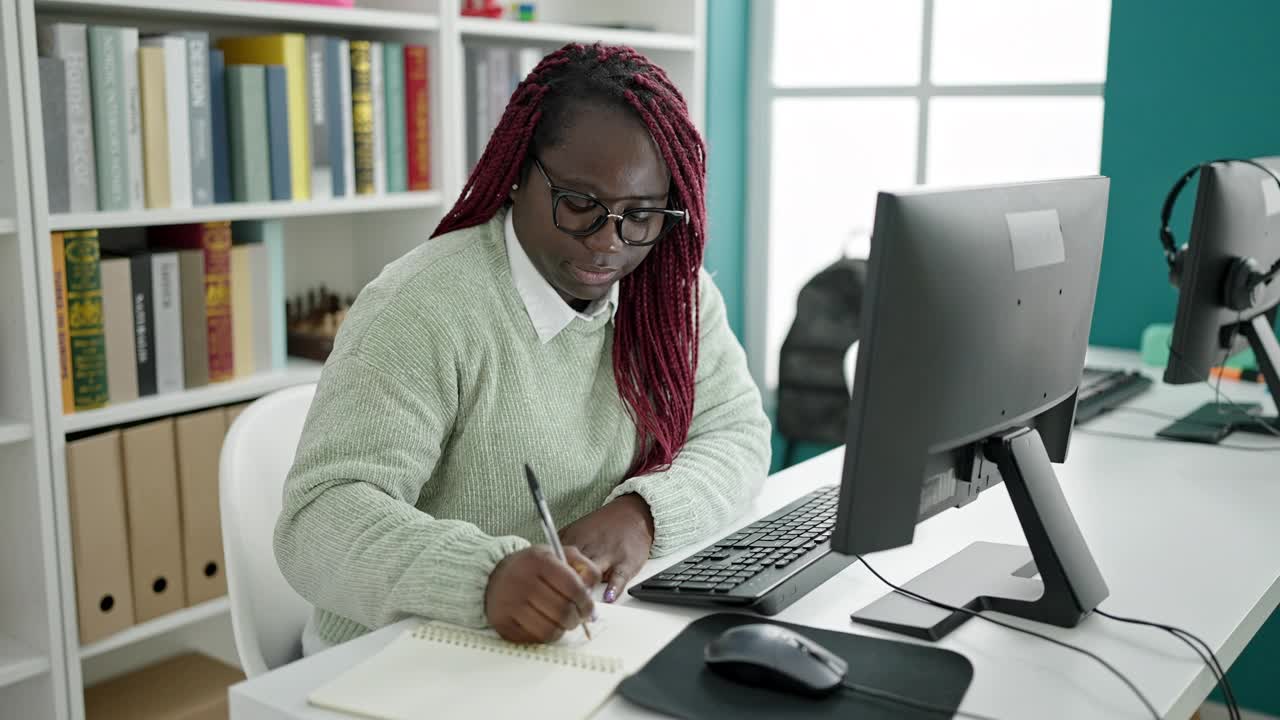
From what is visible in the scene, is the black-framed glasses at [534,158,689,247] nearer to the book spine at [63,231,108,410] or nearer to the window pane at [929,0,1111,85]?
the book spine at [63,231,108,410]

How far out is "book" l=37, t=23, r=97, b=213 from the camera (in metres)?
1.89

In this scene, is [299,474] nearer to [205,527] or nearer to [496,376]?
[496,376]

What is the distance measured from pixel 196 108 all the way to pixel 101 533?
2.40ft

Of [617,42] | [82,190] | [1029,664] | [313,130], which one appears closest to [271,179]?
[313,130]

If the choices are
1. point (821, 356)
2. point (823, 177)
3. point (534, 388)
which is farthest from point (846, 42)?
point (534, 388)

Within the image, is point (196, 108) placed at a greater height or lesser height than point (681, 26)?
lesser

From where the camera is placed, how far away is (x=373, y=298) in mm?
1310

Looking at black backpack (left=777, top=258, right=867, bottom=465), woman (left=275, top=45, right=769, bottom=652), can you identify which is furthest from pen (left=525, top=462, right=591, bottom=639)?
black backpack (left=777, top=258, right=867, bottom=465)

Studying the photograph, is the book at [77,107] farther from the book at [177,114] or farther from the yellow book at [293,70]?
the yellow book at [293,70]

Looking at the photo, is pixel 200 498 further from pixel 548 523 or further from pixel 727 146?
pixel 727 146

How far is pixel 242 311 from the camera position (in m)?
2.24

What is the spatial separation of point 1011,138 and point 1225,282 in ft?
4.12

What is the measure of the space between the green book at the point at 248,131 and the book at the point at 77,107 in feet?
0.88

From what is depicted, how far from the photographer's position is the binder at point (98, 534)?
6.46 feet
